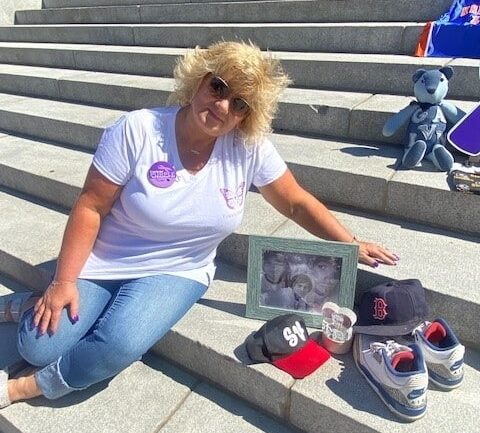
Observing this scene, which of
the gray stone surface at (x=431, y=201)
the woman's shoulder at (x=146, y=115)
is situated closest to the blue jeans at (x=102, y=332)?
the woman's shoulder at (x=146, y=115)

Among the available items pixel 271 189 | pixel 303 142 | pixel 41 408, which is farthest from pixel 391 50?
pixel 41 408

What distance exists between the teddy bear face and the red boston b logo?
120 cm

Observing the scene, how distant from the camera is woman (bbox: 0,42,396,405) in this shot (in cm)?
178

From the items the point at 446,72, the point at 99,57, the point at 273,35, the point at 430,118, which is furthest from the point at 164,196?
the point at 99,57

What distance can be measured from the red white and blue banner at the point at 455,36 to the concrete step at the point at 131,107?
0.57 meters

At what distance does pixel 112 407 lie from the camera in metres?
1.90

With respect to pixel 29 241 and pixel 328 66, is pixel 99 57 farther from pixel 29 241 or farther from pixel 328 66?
pixel 29 241

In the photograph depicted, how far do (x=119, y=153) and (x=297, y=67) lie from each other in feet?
7.27

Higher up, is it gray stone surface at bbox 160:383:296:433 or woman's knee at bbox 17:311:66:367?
woman's knee at bbox 17:311:66:367

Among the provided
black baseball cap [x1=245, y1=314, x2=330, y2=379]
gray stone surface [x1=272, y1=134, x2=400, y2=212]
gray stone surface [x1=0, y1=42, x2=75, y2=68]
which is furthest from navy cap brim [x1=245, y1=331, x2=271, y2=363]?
gray stone surface [x1=0, y1=42, x2=75, y2=68]

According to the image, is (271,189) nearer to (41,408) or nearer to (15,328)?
(41,408)

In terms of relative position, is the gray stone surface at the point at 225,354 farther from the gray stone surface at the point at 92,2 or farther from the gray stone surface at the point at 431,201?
the gray stone surface at the point at 92,2

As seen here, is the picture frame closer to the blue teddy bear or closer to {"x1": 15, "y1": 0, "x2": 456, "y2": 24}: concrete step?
the blue teddy bear

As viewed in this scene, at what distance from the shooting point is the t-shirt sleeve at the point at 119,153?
5.89 feet
